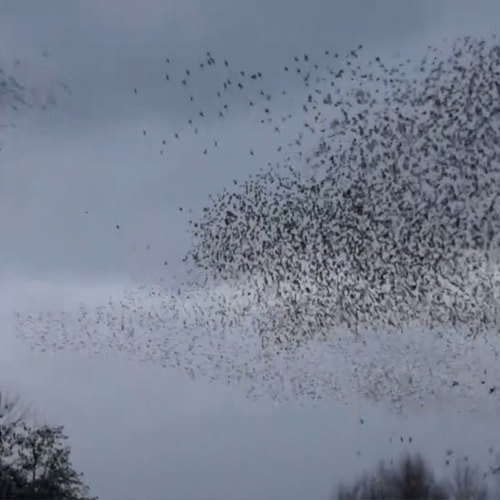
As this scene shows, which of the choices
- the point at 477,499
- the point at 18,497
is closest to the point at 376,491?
the point at 477,499

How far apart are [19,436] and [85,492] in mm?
4909

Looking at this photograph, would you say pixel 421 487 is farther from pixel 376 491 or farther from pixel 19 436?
pixel 19 436

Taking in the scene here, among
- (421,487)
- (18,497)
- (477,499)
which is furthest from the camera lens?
(421,487)

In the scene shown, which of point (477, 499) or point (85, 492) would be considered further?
point (477, 499)

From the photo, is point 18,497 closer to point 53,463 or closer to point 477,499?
point 53,463

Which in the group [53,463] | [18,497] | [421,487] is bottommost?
[18,497]

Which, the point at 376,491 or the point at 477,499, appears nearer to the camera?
the point at 477,499

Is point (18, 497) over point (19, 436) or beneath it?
beneath

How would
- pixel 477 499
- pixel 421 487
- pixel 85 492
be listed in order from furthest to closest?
1. pixel 421 487
2. pixel 477 499
3. pixel 85 492

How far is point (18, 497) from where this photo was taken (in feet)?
180

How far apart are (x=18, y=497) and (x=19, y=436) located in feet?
41.8

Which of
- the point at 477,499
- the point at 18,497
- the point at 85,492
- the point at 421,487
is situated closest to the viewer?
the point at 18,497

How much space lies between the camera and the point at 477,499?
266ft

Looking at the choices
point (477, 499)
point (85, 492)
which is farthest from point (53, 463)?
point (477, 499)
